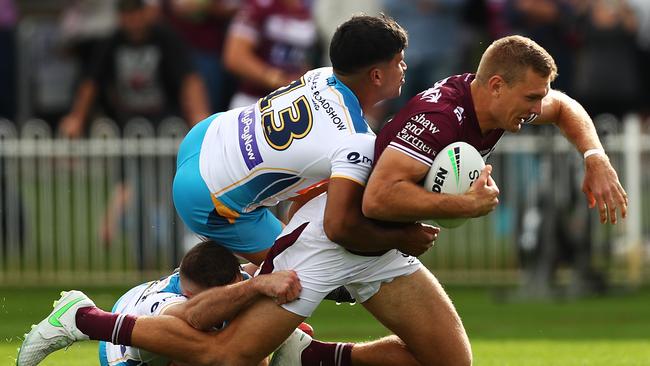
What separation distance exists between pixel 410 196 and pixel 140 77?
25.0 ft

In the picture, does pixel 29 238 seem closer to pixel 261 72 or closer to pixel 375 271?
pixel 261 72

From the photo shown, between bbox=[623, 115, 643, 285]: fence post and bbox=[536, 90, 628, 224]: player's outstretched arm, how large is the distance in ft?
19.3

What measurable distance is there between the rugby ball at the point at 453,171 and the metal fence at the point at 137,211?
647cm

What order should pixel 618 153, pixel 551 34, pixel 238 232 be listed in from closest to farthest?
pixel 238 232, pixel 618 153, pixel 551 34

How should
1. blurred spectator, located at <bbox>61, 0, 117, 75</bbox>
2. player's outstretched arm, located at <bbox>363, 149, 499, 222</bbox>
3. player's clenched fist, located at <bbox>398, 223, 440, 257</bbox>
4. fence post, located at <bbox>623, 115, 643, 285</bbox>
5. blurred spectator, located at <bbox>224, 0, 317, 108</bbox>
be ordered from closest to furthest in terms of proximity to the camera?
player's outstretched arm, located at <bbox>363, 149, 499, 222</bbox> → player's clenched fist, located at <bbox>398, 223, 440, 257</bbox> → blurred spectator, located at <bbox>224, 0, 317, 108</bbox> → fence post, located at <bbox>623, 115, 643, 285</bbox> → blurred spectator, located at <bbox>61, 0, 117, 75</bbox>

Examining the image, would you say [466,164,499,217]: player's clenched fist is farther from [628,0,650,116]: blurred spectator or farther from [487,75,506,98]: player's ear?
[628,0,650,116]: blurred spectator

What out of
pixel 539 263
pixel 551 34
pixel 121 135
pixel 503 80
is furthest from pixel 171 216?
pixel 503 80

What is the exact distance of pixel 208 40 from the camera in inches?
630

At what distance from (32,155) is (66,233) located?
0.78m

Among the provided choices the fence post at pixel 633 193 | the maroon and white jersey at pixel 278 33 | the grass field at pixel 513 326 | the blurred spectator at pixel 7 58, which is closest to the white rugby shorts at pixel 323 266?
the grass field at pixel 513 326

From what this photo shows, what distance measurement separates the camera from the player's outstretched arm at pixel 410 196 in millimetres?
7367

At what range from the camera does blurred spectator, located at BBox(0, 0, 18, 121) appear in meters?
17.6

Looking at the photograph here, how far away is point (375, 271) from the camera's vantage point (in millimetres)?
7914

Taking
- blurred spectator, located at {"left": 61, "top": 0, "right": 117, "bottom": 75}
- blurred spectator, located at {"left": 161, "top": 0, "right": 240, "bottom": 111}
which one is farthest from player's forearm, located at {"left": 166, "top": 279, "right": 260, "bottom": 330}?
blurred spectator, located at {"left": 61, "top": 0, "right": 117, "bottom": 75}
